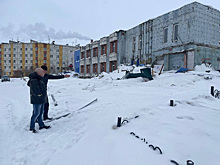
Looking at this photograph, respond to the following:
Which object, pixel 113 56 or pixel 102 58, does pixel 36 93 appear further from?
pixel 102 58

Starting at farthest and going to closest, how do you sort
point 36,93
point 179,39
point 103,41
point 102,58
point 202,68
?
1. point 102,58
2. point 103,41
3. point 179,39
4. point 202,68
5. point 36,93

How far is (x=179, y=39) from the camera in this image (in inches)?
483

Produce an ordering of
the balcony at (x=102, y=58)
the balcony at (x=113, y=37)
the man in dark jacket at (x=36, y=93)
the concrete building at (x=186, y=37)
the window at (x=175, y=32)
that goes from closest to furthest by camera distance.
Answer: the man in dark jacket at (x=36, y=93), the concrete building at (x=186, y=37), the window at (x=175, y=32), the balcony at (x=113, y=37), the balcony at (x=102, y=58)

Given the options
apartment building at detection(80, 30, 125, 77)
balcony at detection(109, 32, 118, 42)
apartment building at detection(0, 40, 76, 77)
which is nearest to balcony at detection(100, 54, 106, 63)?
apartment building at detection(80, 30, 125, 77)

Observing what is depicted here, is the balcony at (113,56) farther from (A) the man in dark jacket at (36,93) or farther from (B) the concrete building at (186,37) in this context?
(A) the man in dark jacket at (36,93)

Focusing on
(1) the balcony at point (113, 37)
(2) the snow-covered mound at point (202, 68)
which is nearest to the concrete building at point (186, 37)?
(2) the snow-covered mound at point (202, 68)

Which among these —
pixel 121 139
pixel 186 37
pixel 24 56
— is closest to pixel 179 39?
pixel 186 37

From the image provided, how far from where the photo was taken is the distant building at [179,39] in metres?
11.5

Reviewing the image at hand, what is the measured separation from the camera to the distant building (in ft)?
37.6

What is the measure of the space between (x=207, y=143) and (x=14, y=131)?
4.32 meters

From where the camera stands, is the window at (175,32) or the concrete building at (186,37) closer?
the concrete building at (186,37)

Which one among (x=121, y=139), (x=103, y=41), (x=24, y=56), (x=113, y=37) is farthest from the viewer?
(x=24, y=56)

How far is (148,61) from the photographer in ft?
50.1

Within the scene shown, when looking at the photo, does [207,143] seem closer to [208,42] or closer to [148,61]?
[208,42]
